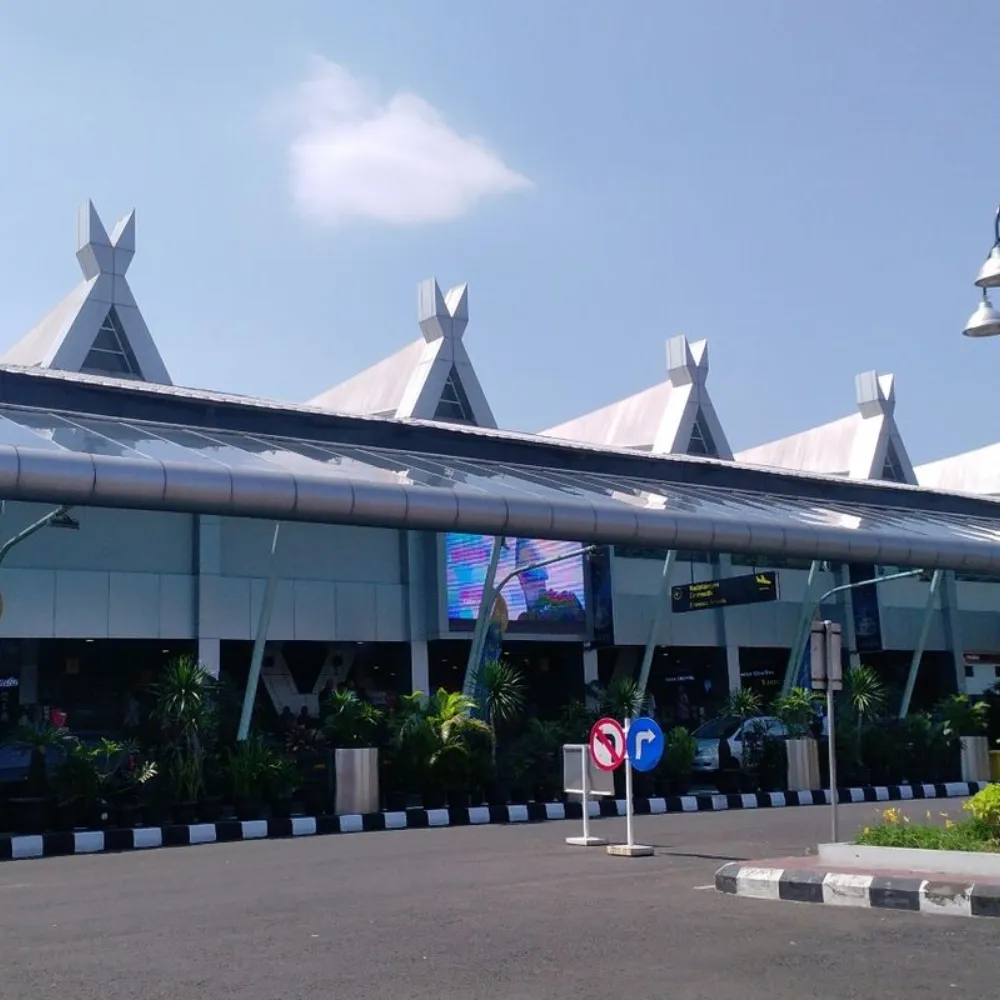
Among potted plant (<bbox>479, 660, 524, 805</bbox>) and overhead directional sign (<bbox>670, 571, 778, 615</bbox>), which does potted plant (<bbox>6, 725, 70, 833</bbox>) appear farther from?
overhead directional sign (<bbox>670, 571, 778, 615</bbox>)

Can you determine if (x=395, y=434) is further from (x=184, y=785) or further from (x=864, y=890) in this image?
(x=864, y=890)

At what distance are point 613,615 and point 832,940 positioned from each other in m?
24.3

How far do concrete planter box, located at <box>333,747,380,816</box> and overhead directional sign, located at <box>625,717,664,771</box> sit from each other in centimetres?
622

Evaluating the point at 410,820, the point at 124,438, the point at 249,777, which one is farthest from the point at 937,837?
the point at 124,438

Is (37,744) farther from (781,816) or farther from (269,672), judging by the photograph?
(269,672)

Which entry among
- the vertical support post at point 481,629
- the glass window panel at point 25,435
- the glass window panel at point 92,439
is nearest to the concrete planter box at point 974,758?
the vertical support post at point 481,629

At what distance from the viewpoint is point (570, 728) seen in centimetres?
2256

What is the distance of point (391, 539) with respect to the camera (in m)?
30.3

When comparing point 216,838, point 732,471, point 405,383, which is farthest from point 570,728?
point 405,383

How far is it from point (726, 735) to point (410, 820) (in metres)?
9.31

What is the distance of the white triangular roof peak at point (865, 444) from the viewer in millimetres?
48000

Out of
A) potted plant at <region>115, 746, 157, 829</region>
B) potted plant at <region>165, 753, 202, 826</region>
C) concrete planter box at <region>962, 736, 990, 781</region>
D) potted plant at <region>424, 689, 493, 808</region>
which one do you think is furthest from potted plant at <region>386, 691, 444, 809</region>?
concrete planter box at <region>962, 736, 990, 781</region>

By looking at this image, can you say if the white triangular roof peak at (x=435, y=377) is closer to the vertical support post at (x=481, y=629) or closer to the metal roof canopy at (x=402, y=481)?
the metal roof canopy at (x=402, y=481)

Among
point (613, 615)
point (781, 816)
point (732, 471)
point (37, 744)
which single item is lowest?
point (781, 816)
